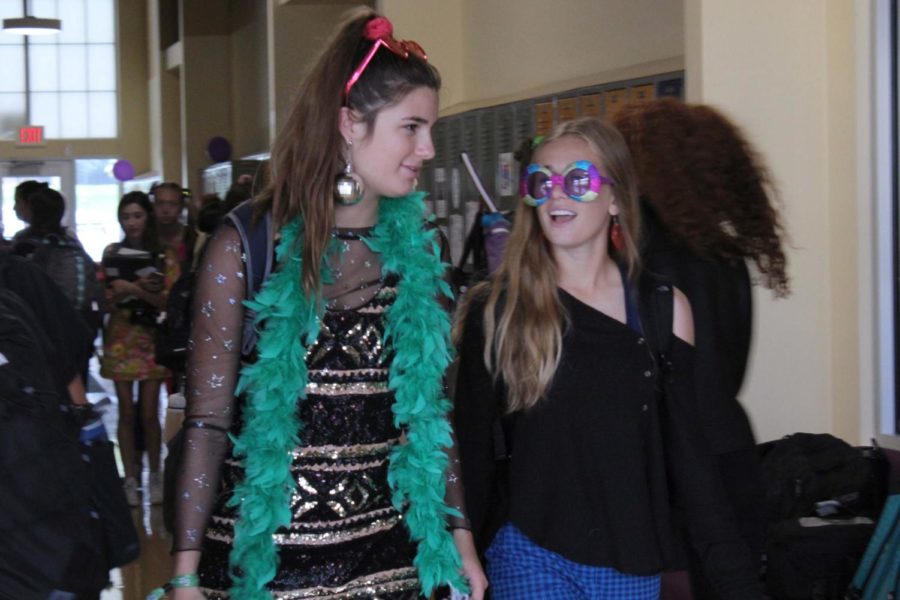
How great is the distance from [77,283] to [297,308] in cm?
480

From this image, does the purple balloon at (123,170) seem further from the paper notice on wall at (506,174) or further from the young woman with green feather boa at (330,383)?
the young woman with green feather boa at (330,383)

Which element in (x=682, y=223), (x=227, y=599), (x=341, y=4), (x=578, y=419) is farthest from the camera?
(x=341, y=4)

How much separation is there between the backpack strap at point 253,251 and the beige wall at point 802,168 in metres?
2.65

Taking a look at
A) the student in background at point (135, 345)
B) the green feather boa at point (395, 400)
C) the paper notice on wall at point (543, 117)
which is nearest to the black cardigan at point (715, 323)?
the green feather boa at point (395, 400)

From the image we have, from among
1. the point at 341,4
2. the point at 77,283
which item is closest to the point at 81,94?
the point at 341,4

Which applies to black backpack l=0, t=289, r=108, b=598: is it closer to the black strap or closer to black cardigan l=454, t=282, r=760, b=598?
black cardigan l=454, t=282, r=760, b=598

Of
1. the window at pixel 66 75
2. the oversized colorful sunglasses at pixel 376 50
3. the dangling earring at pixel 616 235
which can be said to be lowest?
the dangling earring at pixel 616 235

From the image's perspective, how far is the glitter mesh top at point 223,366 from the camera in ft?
7.18

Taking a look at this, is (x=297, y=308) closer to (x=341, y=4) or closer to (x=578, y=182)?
(x=578, y=182)

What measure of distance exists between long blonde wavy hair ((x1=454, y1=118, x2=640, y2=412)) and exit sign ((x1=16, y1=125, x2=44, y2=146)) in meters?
18.7

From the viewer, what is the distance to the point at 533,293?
265 cm

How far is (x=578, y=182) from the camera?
2.68 m

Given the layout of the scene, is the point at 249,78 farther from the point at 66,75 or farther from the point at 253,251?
the point at 253,251

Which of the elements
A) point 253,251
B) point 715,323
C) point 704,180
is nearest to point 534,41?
point 704,180
